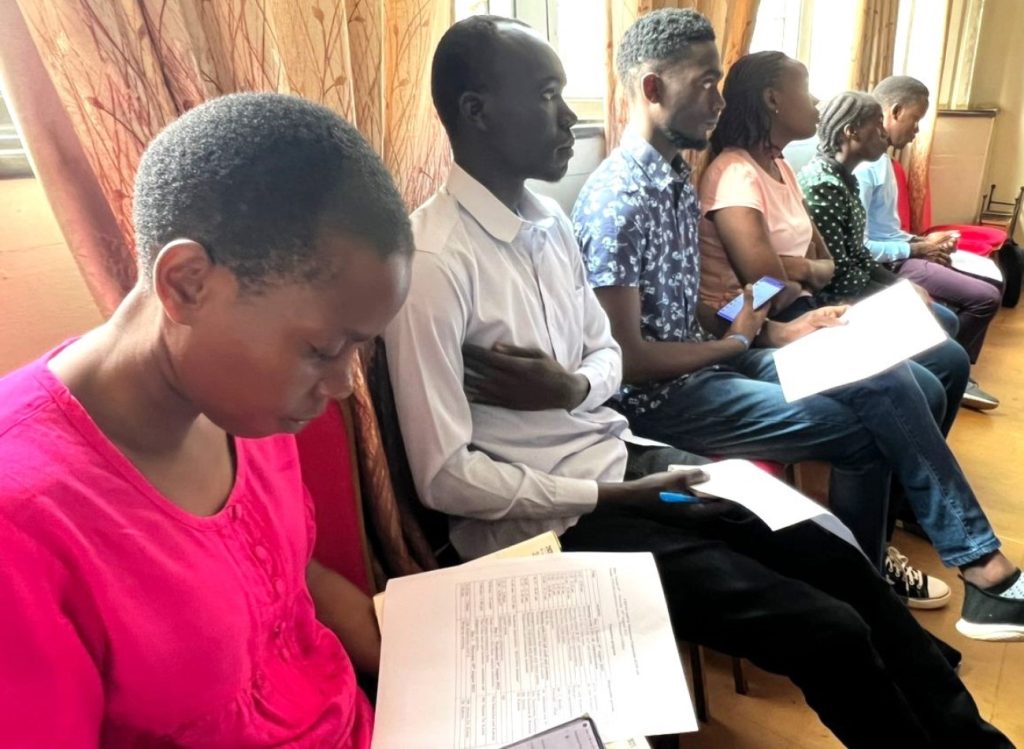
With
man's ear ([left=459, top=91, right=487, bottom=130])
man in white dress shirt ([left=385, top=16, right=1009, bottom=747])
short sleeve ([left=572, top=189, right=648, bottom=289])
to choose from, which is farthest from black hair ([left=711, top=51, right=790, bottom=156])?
man's ear ([left=459, top=91, right=487, bottom=130])

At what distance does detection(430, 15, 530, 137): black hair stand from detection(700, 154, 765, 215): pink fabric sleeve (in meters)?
0.91

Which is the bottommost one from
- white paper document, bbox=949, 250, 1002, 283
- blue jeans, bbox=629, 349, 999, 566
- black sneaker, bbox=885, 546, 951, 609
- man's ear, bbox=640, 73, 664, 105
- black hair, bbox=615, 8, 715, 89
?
black sneaker, bbox=885, 546, 951, 609

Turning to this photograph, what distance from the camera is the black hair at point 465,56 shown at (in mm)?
1063

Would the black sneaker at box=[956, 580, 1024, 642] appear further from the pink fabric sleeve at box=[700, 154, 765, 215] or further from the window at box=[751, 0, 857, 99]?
the window at box=[751, 0, 857, 99]

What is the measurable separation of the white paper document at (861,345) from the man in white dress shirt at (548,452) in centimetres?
39

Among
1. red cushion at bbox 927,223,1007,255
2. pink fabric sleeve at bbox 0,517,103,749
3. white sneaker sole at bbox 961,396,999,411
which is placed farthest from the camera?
red cushion at bbox 927,223,1007,255

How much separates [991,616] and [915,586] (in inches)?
6.9

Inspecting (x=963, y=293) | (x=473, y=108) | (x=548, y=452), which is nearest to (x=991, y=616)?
(x=548, y=452)

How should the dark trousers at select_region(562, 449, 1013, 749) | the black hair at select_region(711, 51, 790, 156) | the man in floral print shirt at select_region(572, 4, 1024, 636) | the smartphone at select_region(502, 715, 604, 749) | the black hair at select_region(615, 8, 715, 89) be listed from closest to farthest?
the smartphone at select_region(502, 715, 604, 749) → the dark trousers at select_region(562, 449, 1013, 749) → the man in floral print shirt at select_region(572, 4, 1024, 636) → the black hair at select_region(615, 8, 715, 89) → the black hair at select_region(711, 51, 790, 156)

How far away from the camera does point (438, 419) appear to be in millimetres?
961

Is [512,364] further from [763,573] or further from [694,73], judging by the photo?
[694,73]

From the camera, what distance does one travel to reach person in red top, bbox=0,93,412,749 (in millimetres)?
457

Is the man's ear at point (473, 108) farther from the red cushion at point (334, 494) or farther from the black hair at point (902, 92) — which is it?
the black hair at point (902, 92)

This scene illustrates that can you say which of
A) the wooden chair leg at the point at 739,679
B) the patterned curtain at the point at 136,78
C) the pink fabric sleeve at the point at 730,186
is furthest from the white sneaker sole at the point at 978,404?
the patterned curtain at the point at 136,78
